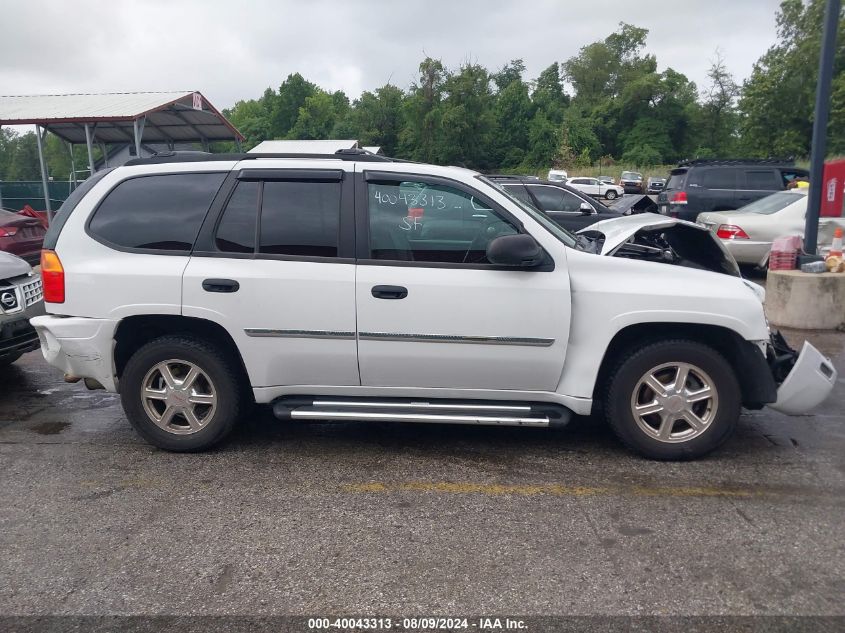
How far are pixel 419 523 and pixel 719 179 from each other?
14.0m

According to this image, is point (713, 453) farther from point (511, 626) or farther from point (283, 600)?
point (283, 600)

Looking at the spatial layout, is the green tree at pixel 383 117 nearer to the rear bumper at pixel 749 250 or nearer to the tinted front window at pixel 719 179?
the tinted front window at pixel 719 179

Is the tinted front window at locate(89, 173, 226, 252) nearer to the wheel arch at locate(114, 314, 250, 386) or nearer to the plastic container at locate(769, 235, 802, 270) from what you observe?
the wheel arch at locate(114, 314, 250, 386)

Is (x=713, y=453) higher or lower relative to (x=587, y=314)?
lower

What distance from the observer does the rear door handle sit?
4.37 m

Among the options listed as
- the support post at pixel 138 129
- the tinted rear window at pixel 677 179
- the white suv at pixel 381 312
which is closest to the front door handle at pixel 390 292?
the white suv at pixel 381 312

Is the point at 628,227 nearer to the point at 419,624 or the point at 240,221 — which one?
the point at 240,221

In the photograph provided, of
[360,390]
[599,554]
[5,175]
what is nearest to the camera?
[599,554]

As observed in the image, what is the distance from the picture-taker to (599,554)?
11.0ft

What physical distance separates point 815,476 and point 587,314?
1650 millimetres

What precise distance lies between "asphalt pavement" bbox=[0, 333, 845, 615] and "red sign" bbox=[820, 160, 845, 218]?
590 cm

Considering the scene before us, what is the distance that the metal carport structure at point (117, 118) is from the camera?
19.6 m

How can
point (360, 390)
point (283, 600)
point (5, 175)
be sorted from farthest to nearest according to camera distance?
point (5, 175)
point (360, 390)
point (283, 600)

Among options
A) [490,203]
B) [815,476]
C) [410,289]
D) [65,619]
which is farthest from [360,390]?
[815,476]
